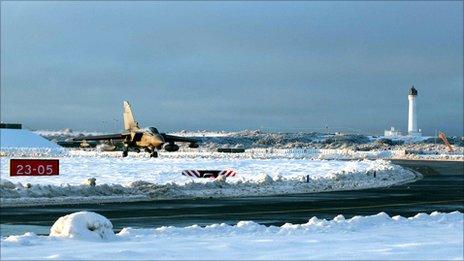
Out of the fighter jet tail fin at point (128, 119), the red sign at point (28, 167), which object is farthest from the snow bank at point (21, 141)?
the red sign at point (28, 167)

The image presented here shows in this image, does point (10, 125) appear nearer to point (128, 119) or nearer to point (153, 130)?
point (128, 119)

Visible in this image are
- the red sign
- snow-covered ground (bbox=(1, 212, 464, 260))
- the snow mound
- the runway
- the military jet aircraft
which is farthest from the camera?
the military jet aircraft

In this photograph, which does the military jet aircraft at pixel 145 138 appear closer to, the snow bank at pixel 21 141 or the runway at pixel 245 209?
the runway at pixel 245 209

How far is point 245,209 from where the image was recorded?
23062 mm

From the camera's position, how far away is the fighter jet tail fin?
3073 inches

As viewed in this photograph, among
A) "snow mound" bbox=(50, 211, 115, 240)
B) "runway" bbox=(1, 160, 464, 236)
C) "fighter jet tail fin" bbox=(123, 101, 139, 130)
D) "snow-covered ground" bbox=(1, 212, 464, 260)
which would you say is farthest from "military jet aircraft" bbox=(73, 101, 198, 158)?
"snow mound" bbox=(50, 211, 115, 240)

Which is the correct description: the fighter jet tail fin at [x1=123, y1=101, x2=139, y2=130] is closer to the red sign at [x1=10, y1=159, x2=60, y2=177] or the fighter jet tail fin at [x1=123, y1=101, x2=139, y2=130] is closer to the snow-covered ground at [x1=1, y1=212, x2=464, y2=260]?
the red sign at [x1=10, y1=159, x2=60, y2=177]

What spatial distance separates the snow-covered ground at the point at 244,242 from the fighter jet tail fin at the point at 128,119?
62.6m

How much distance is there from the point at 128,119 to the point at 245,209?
59.1 m

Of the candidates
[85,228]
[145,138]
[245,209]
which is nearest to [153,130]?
[145,138]

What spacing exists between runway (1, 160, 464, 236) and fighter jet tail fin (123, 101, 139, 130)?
48589 mm

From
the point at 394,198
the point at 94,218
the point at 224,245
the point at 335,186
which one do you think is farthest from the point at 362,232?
the point at 335,186

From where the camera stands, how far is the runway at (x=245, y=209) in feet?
62.2

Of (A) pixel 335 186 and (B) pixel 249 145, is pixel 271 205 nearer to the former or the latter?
(A) pixel 335 186
